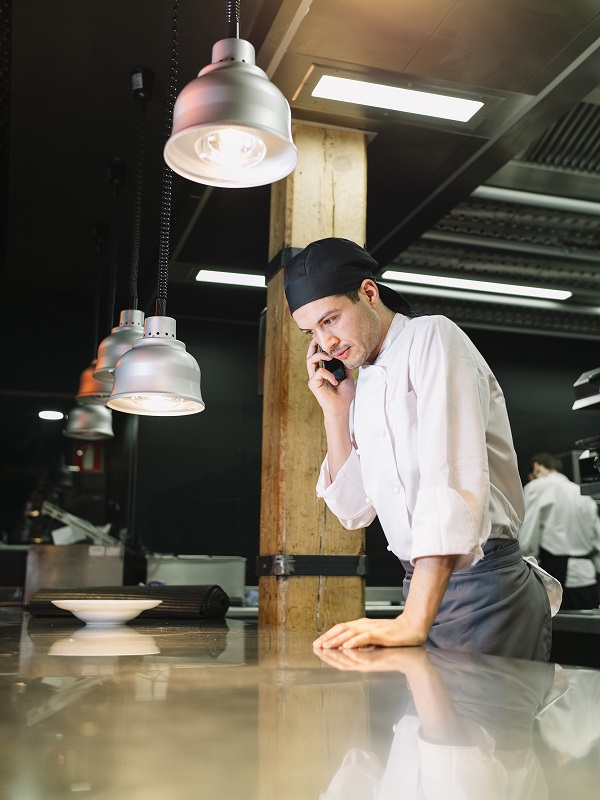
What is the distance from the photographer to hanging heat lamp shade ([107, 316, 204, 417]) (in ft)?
7.34

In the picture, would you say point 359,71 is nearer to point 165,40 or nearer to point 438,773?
point 165,40

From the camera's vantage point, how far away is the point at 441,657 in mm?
1208

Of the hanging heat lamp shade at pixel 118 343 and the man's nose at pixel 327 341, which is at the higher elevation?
the hanging heat lamp shade at pixel 118 343

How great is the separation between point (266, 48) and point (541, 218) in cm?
223

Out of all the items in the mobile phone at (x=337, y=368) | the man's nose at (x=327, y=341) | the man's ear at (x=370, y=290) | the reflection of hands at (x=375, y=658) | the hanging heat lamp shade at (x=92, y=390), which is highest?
the hanging heat lamp shade at (x=92, y=390)

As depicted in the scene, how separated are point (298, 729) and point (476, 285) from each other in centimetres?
485

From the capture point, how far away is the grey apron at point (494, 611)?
1.60m

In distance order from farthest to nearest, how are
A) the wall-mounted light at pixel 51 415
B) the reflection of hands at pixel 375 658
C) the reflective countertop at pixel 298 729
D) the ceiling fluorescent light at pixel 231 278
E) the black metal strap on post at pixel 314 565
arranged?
the wall-mounted light at pixel 51 415 < the ceiling fluorescent light at pixel 231 278 < the black metal strap on post at pixel 314 565 < the reflection of hands at pixel 375 658 < the reflective countertop at pixel 298 729

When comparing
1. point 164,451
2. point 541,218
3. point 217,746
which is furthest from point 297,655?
point 164,451

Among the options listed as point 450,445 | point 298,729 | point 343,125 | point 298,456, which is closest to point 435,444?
point 450,445

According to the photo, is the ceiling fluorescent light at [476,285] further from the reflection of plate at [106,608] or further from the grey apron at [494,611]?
the grey apron at [494,611]

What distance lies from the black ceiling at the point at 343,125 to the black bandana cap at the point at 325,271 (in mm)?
952

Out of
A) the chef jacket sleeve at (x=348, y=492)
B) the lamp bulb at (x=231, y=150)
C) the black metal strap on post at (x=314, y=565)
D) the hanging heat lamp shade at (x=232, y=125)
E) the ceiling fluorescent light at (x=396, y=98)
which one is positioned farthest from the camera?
the ceiling fluorescent light at (x=396, y=98)

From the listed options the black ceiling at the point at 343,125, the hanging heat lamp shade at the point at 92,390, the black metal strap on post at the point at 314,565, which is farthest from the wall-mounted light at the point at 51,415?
the black metal strap on post at the point at 314,565
